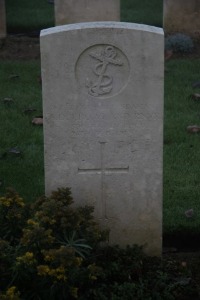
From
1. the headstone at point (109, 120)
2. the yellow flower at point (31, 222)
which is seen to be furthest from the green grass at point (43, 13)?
the yellow flower at point (31, 222)

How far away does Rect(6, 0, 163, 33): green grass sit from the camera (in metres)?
13.9

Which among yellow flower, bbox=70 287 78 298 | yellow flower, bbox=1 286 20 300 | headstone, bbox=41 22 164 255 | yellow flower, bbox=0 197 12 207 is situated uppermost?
headstone, bbox=41 22 164 255

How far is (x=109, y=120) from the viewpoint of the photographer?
4957 millimetres

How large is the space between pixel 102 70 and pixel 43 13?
1067 cm

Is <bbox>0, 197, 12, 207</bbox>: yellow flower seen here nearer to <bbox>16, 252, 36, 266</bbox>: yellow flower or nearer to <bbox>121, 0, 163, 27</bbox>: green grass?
<bbox>16, 252, 36, 266</bbox>: yellow flower

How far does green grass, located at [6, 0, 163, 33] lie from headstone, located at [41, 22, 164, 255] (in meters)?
8.58

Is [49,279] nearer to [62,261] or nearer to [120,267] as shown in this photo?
[62,261]

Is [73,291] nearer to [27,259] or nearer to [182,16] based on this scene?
[27,259]

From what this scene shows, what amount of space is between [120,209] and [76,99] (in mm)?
760

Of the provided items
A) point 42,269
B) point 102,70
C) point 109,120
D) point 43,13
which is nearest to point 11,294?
point 42,269

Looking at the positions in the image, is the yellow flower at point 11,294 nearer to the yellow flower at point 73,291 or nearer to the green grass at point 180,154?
the yellow flower at point 73,291

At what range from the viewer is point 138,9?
15641 millimetres

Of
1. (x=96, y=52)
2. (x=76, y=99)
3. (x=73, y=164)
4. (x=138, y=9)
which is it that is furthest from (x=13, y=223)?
(x=138, y=9)

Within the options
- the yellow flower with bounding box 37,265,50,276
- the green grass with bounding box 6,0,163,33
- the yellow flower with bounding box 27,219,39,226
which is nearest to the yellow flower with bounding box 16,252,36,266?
the yellow flower with bounding box 37,265,50,276
